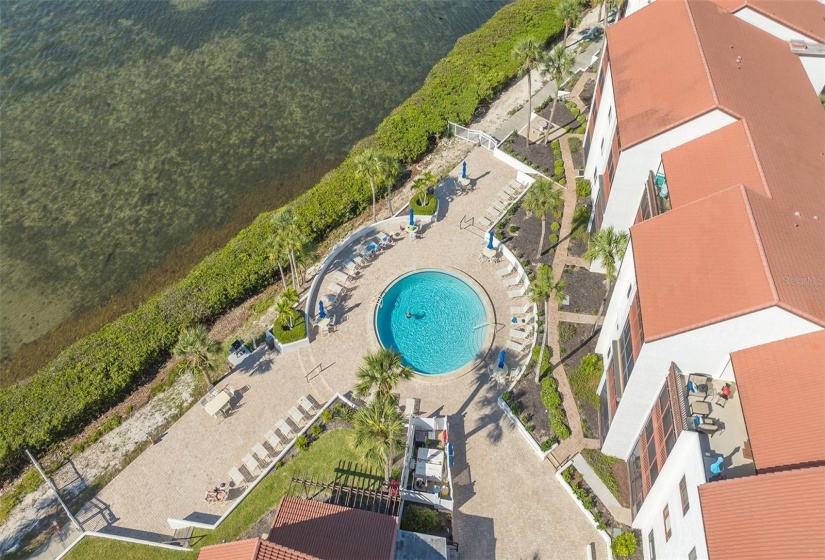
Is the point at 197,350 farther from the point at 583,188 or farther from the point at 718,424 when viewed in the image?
the point at 583,188

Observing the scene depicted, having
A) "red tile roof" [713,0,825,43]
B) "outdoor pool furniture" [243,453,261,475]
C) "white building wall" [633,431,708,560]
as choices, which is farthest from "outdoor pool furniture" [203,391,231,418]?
"red tile roof" [713,0,825,43]

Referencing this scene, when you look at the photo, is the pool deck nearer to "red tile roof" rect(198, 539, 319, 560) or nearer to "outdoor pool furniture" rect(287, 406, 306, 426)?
"outdoor pool furniture" rect(287, 406, 306, 426)

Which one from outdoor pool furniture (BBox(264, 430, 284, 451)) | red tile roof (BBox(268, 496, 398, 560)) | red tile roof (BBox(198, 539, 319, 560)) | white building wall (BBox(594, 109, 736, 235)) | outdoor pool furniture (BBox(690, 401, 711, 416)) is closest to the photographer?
red tile roof (BBox(198, 539, 319, 560))

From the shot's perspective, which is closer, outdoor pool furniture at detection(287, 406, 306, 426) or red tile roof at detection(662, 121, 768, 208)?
red tile roof at detection(662, 121, 768, 208)

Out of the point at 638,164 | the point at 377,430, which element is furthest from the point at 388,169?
the point at 377,430

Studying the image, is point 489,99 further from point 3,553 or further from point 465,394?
point 3,553

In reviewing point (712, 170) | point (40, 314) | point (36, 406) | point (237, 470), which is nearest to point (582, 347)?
point (712, 170)
